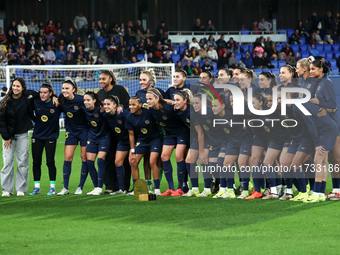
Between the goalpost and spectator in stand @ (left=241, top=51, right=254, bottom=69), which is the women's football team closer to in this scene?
the goalpost

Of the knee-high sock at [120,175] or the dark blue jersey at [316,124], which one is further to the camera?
the knee-high sock at [120,175]

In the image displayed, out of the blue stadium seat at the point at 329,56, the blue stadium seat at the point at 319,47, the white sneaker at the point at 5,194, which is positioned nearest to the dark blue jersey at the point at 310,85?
the white sneaker at the point at 5,194

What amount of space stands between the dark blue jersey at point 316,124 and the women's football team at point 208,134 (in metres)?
0.01

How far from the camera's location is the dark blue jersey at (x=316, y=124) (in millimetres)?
8094

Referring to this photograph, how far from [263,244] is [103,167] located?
4.13 m

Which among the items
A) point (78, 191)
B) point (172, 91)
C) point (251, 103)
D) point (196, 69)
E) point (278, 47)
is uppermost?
point (278, 47)

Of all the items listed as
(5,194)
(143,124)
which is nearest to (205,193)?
(143,124)

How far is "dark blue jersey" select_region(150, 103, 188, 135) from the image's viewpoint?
8.99 meters

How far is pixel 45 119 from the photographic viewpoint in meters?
9.51

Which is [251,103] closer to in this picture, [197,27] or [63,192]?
[63,192]

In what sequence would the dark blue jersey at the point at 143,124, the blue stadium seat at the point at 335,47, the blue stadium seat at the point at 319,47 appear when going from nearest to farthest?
the dark blue jersey at the point at 143,124
the blue stadium seat at the point at 319,47
the blue stadium seat at the point at 335,47

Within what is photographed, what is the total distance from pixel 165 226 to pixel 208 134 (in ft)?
8.15

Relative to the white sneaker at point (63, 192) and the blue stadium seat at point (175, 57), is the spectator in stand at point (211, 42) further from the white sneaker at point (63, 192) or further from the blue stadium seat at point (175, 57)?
the white sneaker at point (63, 192)

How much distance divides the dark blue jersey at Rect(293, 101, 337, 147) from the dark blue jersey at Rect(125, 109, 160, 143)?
7.33 feet
